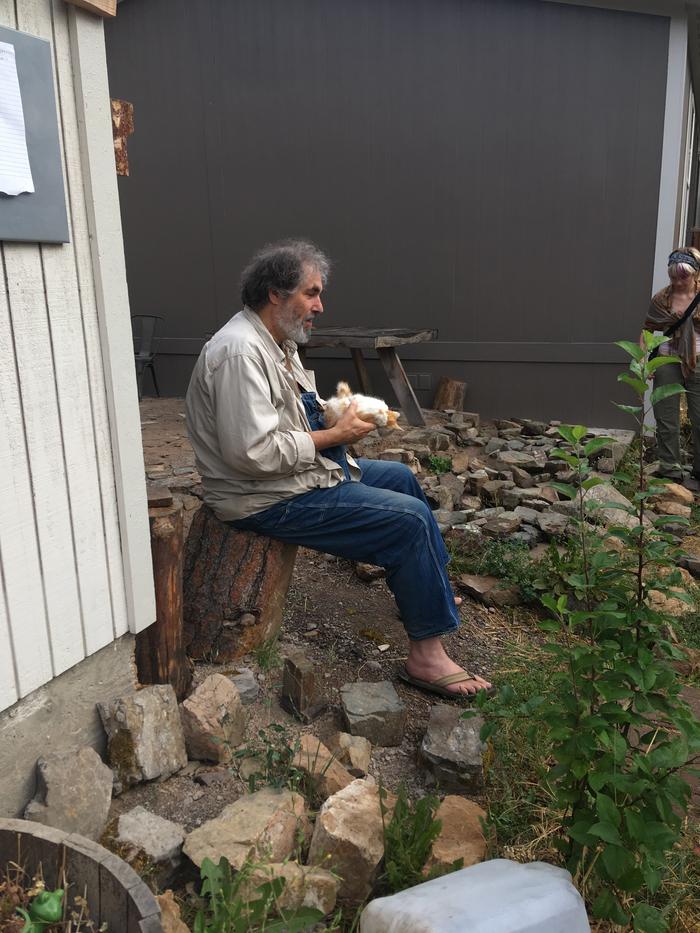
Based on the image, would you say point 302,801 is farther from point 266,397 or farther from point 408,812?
point 266,397

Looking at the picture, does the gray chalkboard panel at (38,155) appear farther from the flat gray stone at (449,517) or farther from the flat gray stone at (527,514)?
the flat gray stone at (527,514)

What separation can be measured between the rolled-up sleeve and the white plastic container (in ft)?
5.17

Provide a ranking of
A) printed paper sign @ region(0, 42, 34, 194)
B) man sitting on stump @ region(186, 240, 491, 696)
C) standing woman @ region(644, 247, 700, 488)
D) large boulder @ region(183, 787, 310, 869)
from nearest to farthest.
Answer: printed paper sign @ region(0, 42, 34, 194), large boulder @ region(183, 787, 310, 869), man sitting on stump @ region(186, 240, 491, 696), standing woman @ region(644, 247, 700, 488)

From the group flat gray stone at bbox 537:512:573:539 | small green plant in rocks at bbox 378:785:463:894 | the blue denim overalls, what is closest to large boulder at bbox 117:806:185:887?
small green plant in rocks at bbox 378:785:463:894

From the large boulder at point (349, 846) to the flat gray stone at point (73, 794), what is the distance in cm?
62

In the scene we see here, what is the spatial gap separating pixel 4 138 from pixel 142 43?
636 cm

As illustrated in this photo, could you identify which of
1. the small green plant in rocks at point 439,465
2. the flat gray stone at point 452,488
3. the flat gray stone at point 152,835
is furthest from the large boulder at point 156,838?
the small green plant in rocks at point 439,465

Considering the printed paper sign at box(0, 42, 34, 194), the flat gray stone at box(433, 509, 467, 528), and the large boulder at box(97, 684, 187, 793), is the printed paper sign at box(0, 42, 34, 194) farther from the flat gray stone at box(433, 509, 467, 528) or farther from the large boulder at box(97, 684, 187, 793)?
the flat gray stone at box(433, 509, 467, 528)

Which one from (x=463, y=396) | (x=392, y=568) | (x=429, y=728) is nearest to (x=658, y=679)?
(x=429, y=728)

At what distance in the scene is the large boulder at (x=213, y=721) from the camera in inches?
104

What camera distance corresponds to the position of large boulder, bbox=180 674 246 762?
263 centimetres

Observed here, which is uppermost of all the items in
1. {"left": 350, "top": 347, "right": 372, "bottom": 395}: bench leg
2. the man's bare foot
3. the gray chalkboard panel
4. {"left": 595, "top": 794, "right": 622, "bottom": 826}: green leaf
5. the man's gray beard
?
the gray chalkboard panel

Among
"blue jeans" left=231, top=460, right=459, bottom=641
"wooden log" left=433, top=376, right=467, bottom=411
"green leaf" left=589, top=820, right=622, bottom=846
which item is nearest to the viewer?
"green leaf" left=589, top=820, right=622, bottom=846

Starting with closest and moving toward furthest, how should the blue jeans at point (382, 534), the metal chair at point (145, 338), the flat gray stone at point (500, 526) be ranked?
the blue jeans at point (382, 534), the flat gray stone at point (500, 526), the metal chair at point (145, 338)
